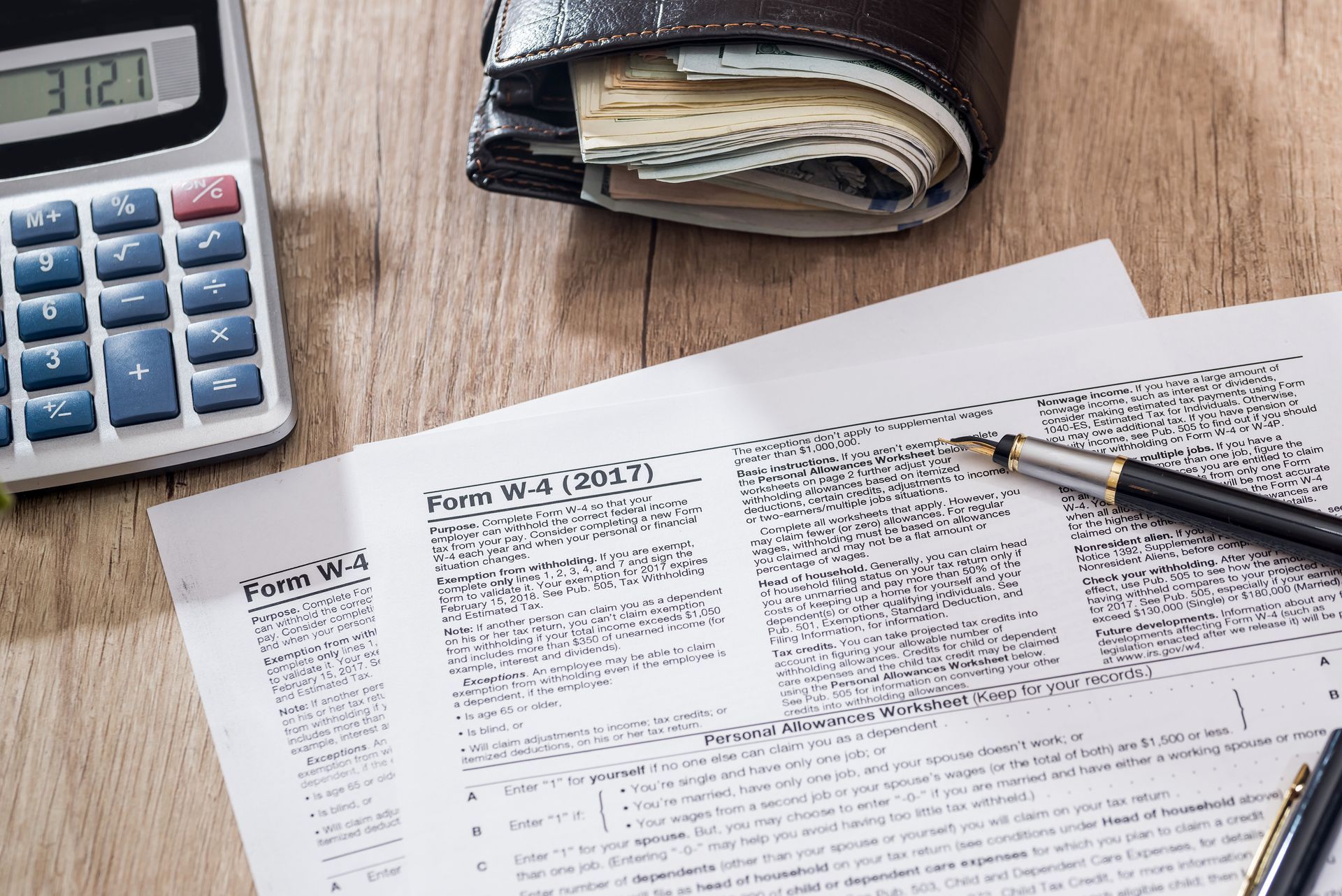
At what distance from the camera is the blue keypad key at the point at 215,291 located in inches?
19.9

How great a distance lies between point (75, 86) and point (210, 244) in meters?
0.13

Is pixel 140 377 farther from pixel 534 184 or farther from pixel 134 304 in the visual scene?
pixel 534 184

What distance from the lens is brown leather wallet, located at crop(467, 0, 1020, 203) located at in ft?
1.48

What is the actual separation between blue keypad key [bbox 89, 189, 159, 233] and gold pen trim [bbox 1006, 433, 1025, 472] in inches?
17.6

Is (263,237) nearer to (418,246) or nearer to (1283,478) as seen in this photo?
(418,246)

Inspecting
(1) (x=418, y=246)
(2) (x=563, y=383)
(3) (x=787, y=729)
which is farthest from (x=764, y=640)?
(1) (x=418, y=246)

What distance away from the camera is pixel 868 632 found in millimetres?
451

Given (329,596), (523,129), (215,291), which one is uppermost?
(523,129)

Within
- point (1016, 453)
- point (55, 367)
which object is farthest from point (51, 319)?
point (1016, 453)

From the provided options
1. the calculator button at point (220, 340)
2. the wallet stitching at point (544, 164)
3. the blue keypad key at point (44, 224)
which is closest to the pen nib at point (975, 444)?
the wallet stitching at point (544, 164)

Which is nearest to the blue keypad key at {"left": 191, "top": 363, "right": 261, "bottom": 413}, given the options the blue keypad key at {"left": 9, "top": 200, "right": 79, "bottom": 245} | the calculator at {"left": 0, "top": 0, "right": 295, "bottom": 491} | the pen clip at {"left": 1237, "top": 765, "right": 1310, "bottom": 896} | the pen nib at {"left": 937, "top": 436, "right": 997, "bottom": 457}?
the calculator at {"left": 0, "top": 0, "right": 295, "bottom": 491}

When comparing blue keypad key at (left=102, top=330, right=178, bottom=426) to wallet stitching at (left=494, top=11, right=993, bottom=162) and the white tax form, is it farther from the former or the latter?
wallet stitching at (left=494, top=11, right=993, bottom=162)

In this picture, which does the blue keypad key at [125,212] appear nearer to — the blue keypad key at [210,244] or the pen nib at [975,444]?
the blue keypad key at [210,244]

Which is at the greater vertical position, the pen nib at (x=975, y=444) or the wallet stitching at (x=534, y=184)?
the wallet stitching at (x=534, y=184)
